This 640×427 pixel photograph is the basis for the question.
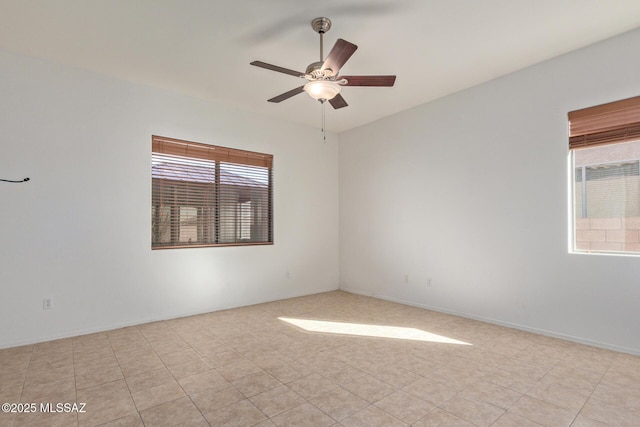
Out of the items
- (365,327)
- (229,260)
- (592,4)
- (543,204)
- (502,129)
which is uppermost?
(592,4)

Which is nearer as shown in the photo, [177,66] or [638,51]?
[638,51]

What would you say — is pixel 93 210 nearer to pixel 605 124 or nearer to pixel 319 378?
pixel 319 378

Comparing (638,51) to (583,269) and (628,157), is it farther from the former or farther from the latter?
(583,269)

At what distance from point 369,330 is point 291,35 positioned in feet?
10.1

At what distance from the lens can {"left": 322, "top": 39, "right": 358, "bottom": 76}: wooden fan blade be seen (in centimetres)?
225

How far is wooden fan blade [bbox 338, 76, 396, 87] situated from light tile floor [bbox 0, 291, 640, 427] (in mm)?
2351

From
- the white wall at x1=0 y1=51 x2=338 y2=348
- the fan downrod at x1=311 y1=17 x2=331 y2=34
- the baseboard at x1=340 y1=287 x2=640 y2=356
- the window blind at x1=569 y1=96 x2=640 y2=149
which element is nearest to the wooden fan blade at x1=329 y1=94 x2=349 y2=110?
the fan downrod at x1=311 y1=17 x2=331 y2=34

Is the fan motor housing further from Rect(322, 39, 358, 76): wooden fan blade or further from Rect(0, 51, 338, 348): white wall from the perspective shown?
Rect(0, 51, 338, 348): white wall

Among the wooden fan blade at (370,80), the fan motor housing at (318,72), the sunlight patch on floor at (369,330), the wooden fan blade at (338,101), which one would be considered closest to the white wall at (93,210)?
the sunlight patch on floor at (369,330)

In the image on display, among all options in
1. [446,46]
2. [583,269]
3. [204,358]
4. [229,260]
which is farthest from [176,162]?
[583,269]

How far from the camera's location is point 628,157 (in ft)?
9.94

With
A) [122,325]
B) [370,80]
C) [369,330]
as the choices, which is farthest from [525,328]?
[122,325]

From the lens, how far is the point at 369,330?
3.61m

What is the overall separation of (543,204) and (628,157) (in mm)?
780
